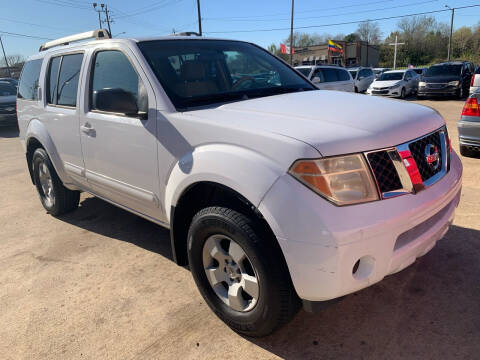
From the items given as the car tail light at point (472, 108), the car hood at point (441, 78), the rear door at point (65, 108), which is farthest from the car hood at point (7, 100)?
the car hood at point (441, 78)

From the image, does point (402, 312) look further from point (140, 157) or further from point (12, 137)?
point (12, 137)

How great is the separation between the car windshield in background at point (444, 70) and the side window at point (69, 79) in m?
17.6

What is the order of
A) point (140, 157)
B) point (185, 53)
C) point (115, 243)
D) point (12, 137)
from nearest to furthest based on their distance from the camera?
point (140, 157) → point (185, 53) → point (115, 243) → point (12, 137)

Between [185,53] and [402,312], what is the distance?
95.8 inches

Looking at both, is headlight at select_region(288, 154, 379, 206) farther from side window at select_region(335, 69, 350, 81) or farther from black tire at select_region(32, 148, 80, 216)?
side window at select_region(335, 69, 350, 81)

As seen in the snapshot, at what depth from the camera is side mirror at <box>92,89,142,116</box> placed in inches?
104

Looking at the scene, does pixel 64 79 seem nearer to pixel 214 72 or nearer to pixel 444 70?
pixel 214 72

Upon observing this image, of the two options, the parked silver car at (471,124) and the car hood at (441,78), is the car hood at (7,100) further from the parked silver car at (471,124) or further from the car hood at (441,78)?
the car hood at (441,78)

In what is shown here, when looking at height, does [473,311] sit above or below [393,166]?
below

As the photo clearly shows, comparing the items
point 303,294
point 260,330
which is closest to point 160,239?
point 260,330

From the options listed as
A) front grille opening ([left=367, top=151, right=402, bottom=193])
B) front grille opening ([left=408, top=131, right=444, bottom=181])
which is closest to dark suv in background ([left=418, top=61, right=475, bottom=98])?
front grille opening ([left=408, top=131, right=444, bottom=181])

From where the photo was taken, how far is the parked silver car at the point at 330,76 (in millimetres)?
12852

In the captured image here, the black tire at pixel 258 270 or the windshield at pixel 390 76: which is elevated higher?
the windshield at pixel 390 76

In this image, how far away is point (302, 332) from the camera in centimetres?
241
